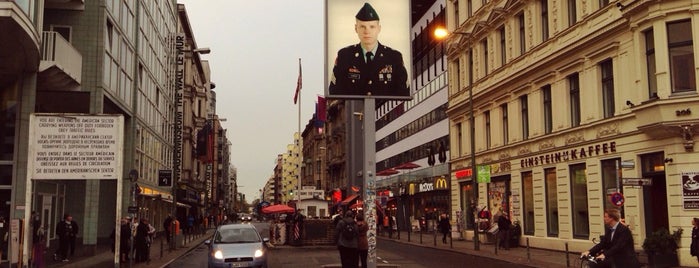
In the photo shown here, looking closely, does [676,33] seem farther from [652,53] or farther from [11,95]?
[11,95]

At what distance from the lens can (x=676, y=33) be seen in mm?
21266

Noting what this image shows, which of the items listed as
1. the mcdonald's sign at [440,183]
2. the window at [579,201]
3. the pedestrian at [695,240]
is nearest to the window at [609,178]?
the window at [579,201]

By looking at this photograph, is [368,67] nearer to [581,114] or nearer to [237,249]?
[237,249]

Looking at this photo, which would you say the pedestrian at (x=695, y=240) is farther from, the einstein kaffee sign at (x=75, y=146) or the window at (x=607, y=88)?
the einstein kaffee sign at (x=75, y=146)

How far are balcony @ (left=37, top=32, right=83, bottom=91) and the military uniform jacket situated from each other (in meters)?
11.1

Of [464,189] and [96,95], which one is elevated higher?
[96,95]

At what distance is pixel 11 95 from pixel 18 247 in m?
5.42

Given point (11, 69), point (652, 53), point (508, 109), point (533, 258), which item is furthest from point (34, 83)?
point (508, 109)

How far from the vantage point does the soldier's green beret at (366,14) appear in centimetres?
1520

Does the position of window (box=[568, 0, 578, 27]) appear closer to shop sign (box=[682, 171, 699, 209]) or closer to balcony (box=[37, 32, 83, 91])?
shop sign (box=[682, 171, 699, 209])

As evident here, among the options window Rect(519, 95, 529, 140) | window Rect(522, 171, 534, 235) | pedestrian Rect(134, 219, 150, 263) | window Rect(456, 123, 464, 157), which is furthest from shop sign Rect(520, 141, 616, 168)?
pedestrian Rect(134, 219, 150, 263)

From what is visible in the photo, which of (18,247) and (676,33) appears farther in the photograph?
(676,33)

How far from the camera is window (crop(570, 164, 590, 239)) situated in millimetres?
26859

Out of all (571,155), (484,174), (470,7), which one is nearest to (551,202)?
(571,155)
